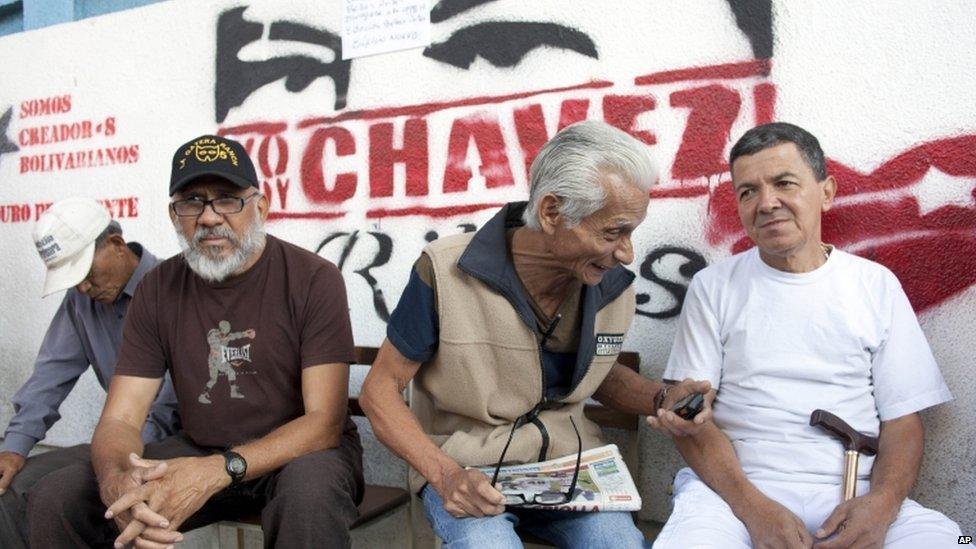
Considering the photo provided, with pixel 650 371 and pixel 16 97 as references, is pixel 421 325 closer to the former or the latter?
pixel 650 371

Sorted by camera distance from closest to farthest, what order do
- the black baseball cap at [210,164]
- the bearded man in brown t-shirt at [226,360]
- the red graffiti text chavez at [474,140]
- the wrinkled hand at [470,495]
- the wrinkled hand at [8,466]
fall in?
the wrinkled hand at [470,495] < the bearded man in brown t-shirt at [226,360] < the black baseball cap at [210,164] < the wrinkled hand at [8,466] < the red graffiti text chavez at [474,140]

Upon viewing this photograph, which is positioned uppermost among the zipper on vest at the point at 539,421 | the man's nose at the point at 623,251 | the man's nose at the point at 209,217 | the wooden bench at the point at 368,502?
the man's nose at the point at 209,217

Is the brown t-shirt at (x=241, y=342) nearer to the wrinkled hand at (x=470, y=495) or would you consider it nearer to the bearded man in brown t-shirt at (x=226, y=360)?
the bearded man in brown t-shirt at (x=226, y=360)

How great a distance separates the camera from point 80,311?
2951mm

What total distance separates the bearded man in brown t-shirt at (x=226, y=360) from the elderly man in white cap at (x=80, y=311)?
0.35 m

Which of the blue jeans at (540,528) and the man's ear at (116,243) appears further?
the man's ear at (116,243)

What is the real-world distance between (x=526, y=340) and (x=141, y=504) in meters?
1.07

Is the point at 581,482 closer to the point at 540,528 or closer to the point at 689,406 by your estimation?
the point at 540,528

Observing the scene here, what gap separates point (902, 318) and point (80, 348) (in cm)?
281

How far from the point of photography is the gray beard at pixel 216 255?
2.43 meters

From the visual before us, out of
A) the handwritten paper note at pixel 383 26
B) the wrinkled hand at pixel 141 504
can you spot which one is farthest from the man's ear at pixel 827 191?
the wrinkled hand at pixel 141 504

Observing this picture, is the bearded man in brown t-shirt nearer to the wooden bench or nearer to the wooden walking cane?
the wooden bench

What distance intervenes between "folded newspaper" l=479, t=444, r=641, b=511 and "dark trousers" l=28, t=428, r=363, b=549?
16.5 inches

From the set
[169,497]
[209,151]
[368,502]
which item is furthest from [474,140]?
[169,497]
